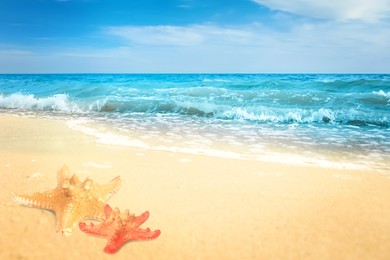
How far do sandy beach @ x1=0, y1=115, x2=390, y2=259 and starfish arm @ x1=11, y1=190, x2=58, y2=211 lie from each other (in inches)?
3.2

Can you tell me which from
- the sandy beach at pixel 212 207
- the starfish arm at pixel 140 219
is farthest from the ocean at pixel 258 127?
the starfish arm at pixel 140 219

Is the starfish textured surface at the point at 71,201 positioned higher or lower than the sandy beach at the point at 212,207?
higher

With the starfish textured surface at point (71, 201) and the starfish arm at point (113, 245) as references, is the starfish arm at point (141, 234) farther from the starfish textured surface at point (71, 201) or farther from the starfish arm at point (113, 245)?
the starfish textured surface at point (71, 201)

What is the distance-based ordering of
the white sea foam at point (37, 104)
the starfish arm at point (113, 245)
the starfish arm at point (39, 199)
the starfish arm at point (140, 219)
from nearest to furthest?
the starfish arm at point (113, 245) < the starfish arm at point (140, 219) < the starfish arm at point (39, 199) < the white sea foam at point (37, 104)

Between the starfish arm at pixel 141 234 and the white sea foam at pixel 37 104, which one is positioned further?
the white sea foam at pixel 37 104

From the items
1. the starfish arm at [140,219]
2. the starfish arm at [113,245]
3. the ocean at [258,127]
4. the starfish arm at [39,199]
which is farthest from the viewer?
the ocean at [258,127]

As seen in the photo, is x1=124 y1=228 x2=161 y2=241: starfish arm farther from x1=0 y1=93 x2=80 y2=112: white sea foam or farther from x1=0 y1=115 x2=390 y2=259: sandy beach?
x1=0 y1=93 x2=80 y2=112: white sea foam

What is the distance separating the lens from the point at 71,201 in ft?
10.5

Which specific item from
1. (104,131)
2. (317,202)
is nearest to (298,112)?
(104,131)

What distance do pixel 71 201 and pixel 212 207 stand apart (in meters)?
1.44

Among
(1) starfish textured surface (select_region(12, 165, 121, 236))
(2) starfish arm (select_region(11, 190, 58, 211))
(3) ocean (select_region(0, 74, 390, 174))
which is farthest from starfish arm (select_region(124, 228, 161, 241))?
(3) ocean (select_region(0, 74, 390, 174))

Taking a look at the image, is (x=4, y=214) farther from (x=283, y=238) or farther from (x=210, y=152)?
(x=210, y=152)

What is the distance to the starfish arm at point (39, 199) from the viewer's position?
340 centimetres

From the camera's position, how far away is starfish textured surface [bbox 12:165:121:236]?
10.3 ft
